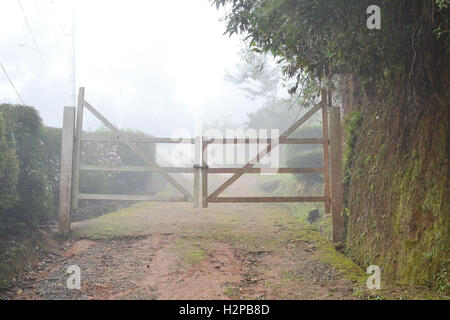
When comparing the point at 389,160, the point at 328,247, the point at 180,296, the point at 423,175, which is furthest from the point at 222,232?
the point at 423,175

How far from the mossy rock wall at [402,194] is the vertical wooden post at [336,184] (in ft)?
0.47

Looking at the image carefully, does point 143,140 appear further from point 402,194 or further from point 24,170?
point 402,194

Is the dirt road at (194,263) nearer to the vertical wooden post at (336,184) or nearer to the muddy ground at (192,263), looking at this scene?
the muddy ground at (192,263)

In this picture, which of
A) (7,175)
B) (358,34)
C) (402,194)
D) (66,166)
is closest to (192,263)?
(402,194)

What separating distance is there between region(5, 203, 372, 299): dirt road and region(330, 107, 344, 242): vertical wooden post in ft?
1.08

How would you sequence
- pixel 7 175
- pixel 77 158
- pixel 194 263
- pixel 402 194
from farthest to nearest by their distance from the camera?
pixel 77 158, pixel 7 175, pixel 194 263, pixel 402 194

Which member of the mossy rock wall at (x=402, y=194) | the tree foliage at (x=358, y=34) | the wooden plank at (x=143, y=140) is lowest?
the mossy rock wall at (x=402, y=194)

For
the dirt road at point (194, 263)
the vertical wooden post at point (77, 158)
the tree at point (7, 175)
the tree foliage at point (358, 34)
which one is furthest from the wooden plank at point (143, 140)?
the tree foliage at point (358, 34)

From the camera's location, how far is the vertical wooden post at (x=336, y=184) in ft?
18.0

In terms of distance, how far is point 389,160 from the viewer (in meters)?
4.40

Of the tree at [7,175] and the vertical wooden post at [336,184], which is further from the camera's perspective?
the vertical wooden post at [336,184]

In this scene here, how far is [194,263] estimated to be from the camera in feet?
13.9

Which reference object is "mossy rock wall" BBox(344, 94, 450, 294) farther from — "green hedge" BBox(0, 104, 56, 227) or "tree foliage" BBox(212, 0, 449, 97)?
"green hedge" BBox(0, 104, 56, 227)

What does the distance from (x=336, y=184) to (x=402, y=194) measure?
161 centimetres
